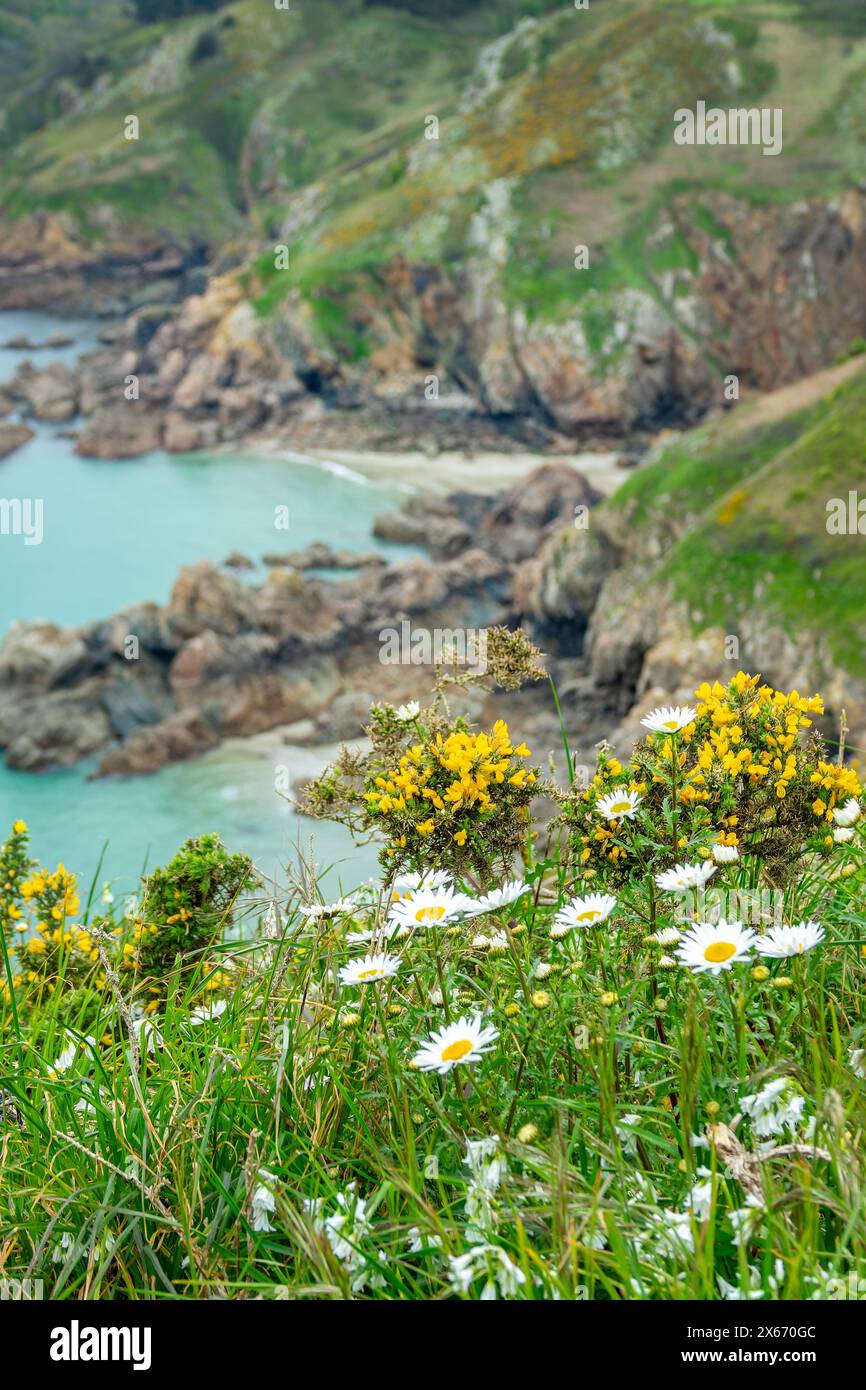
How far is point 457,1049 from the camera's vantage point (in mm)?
2895

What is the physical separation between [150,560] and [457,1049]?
69.0 m

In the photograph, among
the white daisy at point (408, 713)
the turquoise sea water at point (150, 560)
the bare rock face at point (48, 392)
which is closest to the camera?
the white daisy at point (408, 713)

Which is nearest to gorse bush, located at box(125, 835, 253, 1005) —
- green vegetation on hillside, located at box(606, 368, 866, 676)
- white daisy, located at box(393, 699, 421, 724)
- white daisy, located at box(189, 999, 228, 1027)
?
white daisy, located at box(189, 999, 228, 1027)

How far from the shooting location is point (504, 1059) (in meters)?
3.52

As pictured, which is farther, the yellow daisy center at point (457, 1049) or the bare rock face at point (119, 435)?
the bare rock face at point (119, 435)

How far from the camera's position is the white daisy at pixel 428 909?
3225 mm

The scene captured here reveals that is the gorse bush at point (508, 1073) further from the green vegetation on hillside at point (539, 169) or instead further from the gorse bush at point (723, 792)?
the green vegetation on hillside at point (539, 169)

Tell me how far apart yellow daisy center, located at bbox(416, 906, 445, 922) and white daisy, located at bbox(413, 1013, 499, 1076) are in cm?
29

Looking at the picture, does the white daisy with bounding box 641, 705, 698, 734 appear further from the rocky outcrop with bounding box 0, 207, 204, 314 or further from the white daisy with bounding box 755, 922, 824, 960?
the rocky outcrop with bounding box 0, 207, 204, 314

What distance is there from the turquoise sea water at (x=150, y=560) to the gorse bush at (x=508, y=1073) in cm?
2902

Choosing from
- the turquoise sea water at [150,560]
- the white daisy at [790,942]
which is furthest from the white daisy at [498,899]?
the turquoise sea water at [150,560]

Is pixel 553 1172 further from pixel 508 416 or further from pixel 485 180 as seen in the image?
pixel 485 180

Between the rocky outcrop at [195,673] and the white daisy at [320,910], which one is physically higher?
the rocky outcrop at [195,673]
